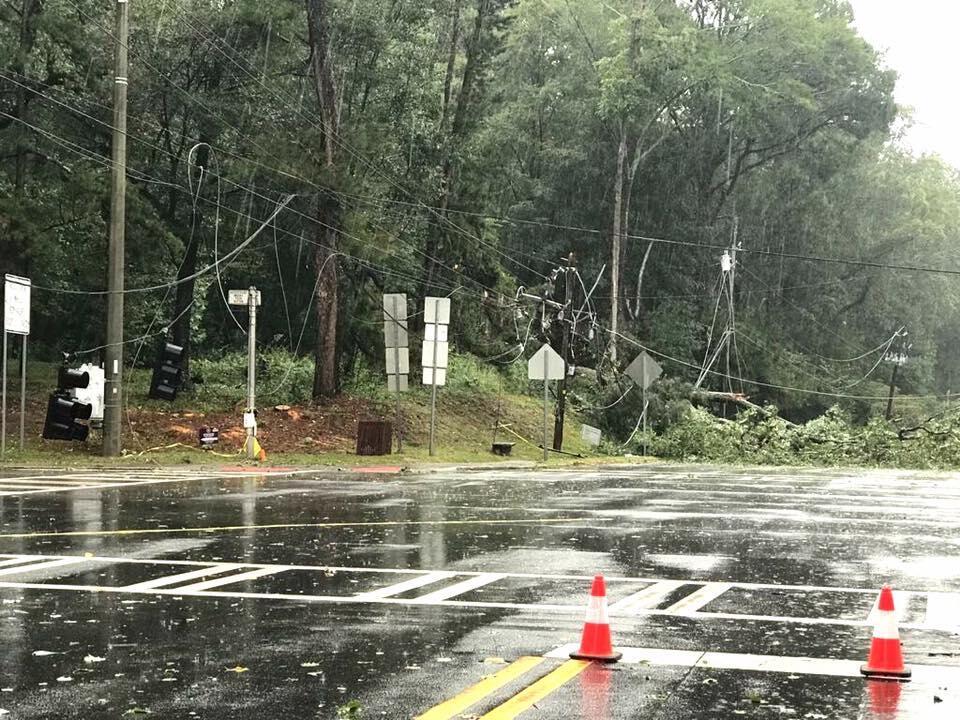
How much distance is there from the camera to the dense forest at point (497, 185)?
1500 inches

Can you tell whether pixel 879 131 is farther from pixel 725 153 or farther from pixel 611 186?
pixel 611 186

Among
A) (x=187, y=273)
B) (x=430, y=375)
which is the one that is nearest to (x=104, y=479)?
(x=430, y=375)

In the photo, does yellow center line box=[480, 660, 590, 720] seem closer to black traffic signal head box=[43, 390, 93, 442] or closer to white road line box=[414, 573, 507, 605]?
white road line box=[414, 573, 507, 605]

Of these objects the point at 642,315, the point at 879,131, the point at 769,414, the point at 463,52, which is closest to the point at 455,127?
the point at 463,52

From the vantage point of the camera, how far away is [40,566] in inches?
475

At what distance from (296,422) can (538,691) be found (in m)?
29.7

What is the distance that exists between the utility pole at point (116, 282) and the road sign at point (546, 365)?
1069cm

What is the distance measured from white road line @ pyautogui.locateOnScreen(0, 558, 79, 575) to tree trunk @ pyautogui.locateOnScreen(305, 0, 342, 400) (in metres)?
26.1

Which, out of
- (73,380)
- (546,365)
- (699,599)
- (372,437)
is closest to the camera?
(699,599)

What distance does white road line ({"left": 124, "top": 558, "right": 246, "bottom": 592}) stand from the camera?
1096cm

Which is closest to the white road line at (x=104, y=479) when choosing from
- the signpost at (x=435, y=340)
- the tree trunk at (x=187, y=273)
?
the signpost at (x=435, y=340)

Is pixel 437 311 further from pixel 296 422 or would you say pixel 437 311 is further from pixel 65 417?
pixel 65 417

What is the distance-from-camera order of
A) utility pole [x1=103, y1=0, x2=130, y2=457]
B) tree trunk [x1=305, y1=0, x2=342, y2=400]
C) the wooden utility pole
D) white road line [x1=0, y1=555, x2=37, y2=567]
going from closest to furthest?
white road line [x1=0, y1=555, x2=37, y2=567] < utility pole [x1=103, y1=0, x2=130, y2=457] < tree trunk [x1=305, y1=0, x2=342, y2=400] < the wooden utility pole

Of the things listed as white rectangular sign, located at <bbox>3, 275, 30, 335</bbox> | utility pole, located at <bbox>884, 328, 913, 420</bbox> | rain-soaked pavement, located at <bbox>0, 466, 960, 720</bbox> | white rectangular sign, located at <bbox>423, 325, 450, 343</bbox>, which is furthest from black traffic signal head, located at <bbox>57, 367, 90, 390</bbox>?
utility pole, located at <bbox>884, 328, 913, 420</bbox>
